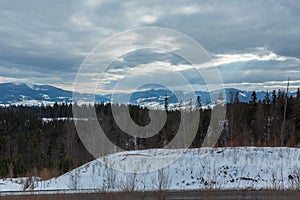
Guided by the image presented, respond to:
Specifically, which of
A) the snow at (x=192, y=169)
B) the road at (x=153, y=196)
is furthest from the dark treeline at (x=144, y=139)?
the road at (x=153, y=196)

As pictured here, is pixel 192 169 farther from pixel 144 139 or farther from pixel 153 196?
pixel 144 139

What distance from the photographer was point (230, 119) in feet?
182

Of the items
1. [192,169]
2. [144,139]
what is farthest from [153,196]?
[144,139]

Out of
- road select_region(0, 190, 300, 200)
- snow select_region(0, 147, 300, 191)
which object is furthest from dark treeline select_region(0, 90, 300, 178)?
road select_region(0, 190, 300, 200)

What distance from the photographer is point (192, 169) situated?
16.6 metres

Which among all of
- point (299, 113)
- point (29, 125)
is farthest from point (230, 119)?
point (29, 125)

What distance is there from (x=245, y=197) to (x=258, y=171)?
5812 millimetres

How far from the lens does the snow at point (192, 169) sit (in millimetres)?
15398

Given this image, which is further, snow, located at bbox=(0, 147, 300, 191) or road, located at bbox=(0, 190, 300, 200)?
snow, located at bbox=(0, 147, 300, 191)

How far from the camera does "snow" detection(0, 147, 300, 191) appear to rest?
15.4 metres

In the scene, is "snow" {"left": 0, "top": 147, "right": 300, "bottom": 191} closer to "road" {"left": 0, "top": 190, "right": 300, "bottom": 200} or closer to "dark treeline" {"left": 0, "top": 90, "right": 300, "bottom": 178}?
"road" {"left": 0, "top": 190, "right": 300, "bottom": 200}

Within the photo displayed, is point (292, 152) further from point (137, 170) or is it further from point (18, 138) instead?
point (18, 138)

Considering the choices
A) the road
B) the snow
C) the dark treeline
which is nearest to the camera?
the road

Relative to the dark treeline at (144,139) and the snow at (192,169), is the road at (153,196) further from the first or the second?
the dark treeline at (144,139)
